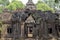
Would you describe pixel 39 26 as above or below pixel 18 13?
below

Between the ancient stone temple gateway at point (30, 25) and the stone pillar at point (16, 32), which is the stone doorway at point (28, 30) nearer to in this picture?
the ancient stone temple gateway at point (30, 25)

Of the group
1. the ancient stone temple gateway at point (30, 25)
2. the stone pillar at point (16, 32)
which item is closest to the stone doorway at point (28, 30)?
the ancient stone temple gateway at point (30, 25)

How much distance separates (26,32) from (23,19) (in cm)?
87

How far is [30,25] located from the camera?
13.0 m

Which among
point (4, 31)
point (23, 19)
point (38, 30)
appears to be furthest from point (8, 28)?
point (38, 30)

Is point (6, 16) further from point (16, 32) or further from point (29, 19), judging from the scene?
point (29, 19)

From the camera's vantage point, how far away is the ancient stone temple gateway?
1293 centimetres

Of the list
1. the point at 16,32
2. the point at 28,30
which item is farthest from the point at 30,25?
the point at 16,32

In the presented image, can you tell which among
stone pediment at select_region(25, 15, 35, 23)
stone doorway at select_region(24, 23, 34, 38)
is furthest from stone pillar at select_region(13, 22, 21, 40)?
stone pediment at select_region(25, 15, 35, 23)

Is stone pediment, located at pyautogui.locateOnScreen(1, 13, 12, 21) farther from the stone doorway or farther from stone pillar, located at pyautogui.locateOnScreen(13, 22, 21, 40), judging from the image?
the stone doorway

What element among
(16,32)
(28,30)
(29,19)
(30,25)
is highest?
(29,19)

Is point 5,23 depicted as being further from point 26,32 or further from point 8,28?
point 26,32

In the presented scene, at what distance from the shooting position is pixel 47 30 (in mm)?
12945

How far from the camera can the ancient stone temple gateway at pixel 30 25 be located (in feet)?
42.4
